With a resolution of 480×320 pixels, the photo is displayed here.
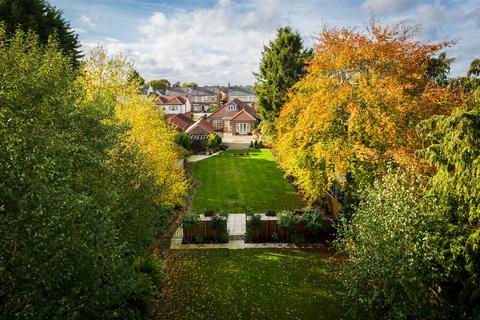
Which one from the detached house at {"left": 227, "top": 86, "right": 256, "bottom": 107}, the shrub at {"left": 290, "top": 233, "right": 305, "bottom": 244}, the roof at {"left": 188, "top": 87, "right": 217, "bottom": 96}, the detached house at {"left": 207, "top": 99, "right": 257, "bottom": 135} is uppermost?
the roof at {"left": 188, "top": 87, "right": 217, "bottom": 96}

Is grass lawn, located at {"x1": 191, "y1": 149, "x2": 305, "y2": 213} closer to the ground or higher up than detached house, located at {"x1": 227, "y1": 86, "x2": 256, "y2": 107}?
closer to the ground

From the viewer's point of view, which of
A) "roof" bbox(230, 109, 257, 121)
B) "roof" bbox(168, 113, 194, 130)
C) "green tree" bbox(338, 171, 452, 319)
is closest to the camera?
"green tree" bbox(338, 171, 452, 319)

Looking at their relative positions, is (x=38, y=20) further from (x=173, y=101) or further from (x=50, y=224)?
(x=173, y=101)

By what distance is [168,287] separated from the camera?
15891 millimetres

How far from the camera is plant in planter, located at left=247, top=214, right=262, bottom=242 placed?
20.2 meters

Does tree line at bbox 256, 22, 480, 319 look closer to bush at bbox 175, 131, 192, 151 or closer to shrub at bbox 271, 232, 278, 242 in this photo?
shrub at bbox 271, 232, 278, 242

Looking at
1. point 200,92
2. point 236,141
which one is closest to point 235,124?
point 236,141

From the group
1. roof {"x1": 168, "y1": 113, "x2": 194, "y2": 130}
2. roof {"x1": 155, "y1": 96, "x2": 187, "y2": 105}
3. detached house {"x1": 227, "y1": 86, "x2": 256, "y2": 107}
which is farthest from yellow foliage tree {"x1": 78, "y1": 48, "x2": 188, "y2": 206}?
detached house {"x1": 227, "y1": 86, "x2": 256, "y2": 107}

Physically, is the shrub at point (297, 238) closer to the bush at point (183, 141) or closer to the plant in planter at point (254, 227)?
the plant in planter at point (254, 227)

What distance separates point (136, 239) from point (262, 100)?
28.2 meters

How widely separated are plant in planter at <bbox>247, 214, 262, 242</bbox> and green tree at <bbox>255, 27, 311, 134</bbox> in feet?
56.3

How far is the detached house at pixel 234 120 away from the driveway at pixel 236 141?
2007 millimetres

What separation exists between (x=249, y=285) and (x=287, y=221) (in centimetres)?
538

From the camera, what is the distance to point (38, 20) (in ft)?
89.3
